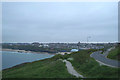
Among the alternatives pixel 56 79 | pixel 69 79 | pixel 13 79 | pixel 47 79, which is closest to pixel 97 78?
pixel 69 79

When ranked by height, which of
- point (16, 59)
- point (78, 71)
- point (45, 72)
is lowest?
point (16, 59)

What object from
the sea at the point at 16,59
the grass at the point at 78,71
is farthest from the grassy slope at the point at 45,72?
the sea at the point at 16,59

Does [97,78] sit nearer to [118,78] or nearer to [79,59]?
[118,78]

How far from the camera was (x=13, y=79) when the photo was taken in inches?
537

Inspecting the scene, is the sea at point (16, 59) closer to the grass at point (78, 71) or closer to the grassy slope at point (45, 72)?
the grassy slope at point (45, 72)

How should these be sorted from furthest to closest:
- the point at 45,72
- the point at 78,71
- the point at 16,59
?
the point at 16,59 < the point at 45,72 < the point at 78,71

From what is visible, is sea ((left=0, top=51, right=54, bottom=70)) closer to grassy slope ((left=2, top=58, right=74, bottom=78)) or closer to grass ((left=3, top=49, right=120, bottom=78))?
grassy slope ((left=2, top=58, right=74, bottom=78))

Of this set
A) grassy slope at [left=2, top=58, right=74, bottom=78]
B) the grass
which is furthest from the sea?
the grass

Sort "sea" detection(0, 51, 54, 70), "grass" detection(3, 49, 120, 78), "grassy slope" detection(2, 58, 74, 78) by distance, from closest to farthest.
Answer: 1. "grass" detection(3, 49, 120, 78)
2. "grassy slope" detection(2, 58, 74, 78)
3. "sea" detection(0, 51, 54, 70)

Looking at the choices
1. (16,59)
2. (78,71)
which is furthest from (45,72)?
(16,59)

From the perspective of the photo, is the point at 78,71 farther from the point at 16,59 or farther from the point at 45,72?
the point at 16,59

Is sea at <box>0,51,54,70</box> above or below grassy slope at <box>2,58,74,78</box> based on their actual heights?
below

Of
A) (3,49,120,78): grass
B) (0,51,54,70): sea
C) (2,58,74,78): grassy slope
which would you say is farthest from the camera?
(0,51,54,70): sea

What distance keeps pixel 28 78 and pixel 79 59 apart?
1044cm
